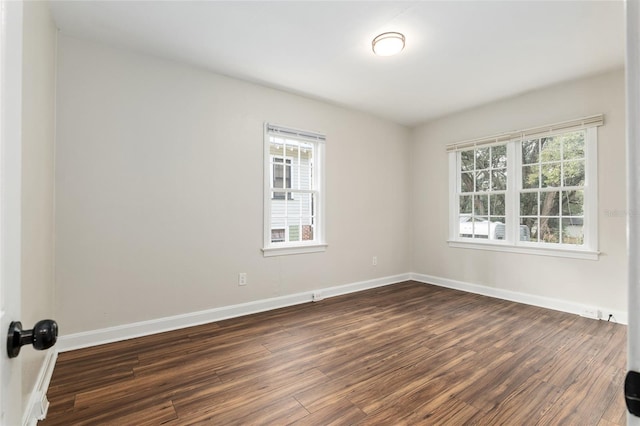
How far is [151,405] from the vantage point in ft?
6.00

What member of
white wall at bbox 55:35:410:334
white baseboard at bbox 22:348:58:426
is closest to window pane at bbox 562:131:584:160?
white wall at bbox 55:35:410:334

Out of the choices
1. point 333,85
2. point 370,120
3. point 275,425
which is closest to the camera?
point 275,425

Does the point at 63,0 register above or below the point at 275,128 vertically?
above

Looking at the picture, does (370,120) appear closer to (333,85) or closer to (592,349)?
(333,85)

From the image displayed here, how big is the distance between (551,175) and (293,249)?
3.45m

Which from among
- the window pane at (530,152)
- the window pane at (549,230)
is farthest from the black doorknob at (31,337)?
the window pane at (530,152)

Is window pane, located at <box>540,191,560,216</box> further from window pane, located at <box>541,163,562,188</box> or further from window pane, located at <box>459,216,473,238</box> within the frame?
window pane, located at <box>459,216,473,238</box>

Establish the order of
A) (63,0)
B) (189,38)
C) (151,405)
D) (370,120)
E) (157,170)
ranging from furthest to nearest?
1. (370,120)
2. (157,170)
3. (189,38)
4. (63,0)
5. (151,405)

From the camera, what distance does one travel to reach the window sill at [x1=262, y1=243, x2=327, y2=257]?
12.0 ft

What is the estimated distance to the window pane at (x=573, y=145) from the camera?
3542 mm

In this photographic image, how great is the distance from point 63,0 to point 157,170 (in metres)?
1.42

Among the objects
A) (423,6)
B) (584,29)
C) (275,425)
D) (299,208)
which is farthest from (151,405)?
(584,29)

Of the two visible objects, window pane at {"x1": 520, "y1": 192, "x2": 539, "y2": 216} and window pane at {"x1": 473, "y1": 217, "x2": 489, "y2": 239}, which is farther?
window pane at {"x1": 473, "y1": 217, "x2": 489, "y2": 239}

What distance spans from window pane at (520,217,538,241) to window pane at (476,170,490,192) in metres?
0.68
